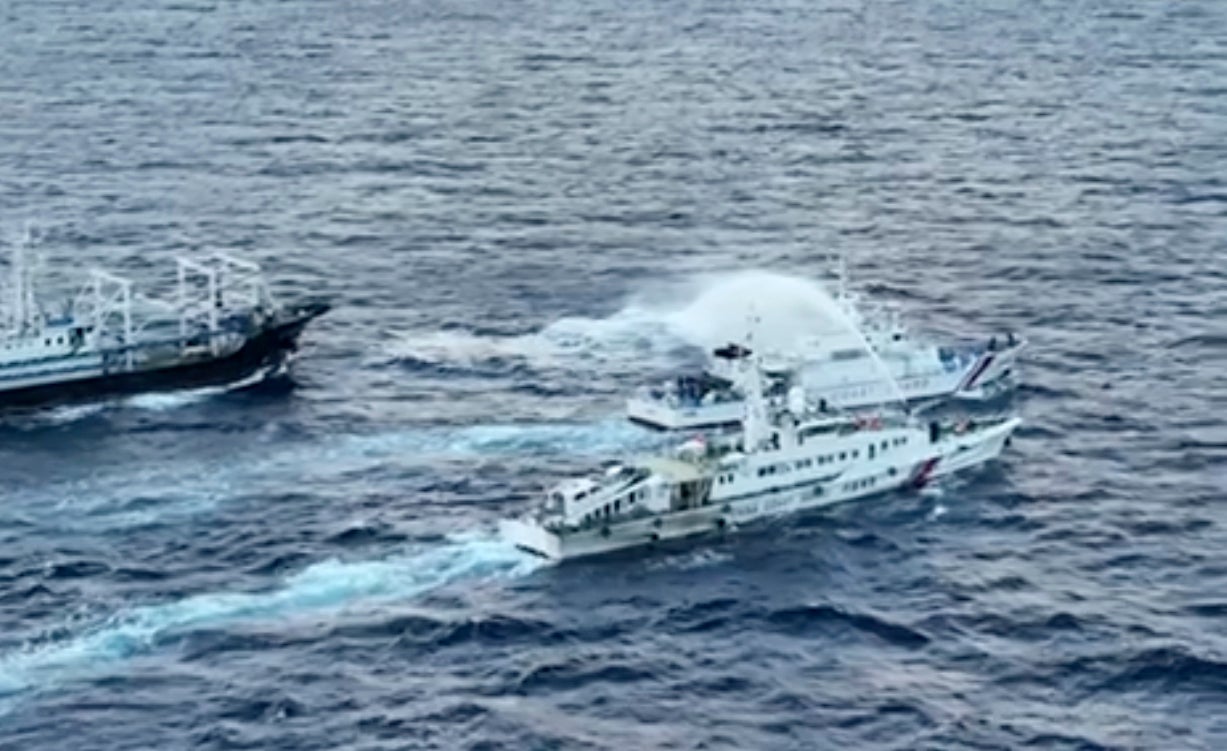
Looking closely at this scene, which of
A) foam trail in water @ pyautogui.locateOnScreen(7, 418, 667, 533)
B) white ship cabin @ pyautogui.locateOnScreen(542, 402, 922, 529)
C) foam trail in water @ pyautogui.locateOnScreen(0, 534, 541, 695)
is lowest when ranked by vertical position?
foam trail in water @ pyautogui.locateOnScreen(0, 534, 541, 695)

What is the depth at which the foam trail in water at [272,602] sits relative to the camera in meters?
149

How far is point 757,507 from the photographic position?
174125 mm

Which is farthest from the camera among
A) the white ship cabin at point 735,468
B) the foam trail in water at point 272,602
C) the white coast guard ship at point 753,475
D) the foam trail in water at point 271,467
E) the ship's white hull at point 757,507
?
the foam trail in water at point 271,467

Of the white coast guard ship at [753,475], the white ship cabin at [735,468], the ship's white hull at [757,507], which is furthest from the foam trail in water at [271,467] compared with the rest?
the ship's white hull at [757,507]

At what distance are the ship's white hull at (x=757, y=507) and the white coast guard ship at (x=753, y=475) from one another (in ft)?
0.22

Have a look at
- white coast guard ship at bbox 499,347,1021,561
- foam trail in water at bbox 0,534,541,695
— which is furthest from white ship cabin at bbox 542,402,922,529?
foam trail in water at bbox 0,534,541,695

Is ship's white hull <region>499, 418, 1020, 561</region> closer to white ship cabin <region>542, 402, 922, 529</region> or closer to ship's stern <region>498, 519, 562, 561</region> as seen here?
ship's stern <region>498, 519, 562, 561</region>

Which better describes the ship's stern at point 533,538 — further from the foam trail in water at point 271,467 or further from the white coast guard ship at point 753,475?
the foam trail in water at point 271,467

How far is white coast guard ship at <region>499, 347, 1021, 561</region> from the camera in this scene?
167250mm

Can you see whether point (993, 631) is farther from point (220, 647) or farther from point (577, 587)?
point (220, 647)

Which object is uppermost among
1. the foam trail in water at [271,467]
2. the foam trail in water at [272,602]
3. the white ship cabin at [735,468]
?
the white ship cabin at [735,468]

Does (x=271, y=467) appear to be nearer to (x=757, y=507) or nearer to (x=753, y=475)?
(x=753, y=475)

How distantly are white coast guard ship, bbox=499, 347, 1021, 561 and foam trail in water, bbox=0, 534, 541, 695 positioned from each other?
3.29 metres

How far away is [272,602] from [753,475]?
34106 millimetres
